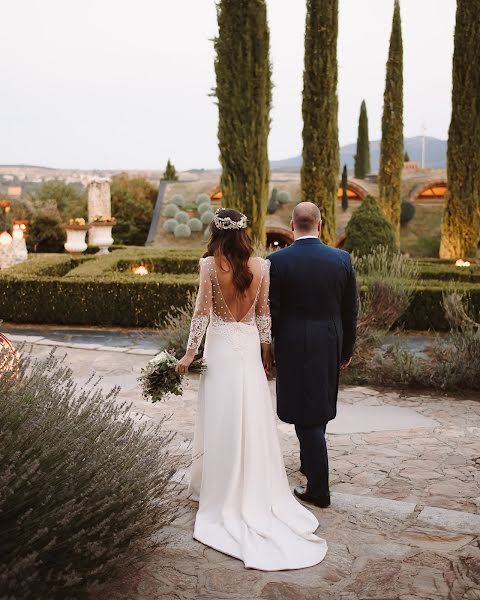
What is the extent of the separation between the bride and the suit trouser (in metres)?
0.21

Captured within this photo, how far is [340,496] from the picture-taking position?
4195mm

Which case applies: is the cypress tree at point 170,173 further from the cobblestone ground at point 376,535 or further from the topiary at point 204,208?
the cobblestone ground at point 376,535

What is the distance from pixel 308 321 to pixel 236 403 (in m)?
0.62

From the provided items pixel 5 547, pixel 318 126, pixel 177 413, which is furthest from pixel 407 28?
pixel 5 547

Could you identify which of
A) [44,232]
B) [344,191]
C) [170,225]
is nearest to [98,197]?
[44,232]

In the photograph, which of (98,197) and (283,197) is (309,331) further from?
(283,197)

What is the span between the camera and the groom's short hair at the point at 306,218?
3.99 metres

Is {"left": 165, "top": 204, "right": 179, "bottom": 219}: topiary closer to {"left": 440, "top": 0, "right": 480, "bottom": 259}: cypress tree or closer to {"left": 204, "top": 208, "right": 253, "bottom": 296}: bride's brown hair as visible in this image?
{"left": 440, "top": 0, "right": 480, "bottom": 259}: cypress tree

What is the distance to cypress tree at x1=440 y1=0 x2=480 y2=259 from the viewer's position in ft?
61.2

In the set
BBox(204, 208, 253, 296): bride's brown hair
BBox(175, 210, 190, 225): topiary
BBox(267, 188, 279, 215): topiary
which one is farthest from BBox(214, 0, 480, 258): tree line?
BBox(204, 208, 253, 296): bride's brown hair

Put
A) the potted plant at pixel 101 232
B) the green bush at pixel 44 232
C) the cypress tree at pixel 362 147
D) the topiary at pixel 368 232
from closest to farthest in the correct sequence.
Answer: the topiary at pixel 368 232 → the potted plant at pixel 101 232 → the green bush at pixel 44 232 → the cypress tree at pixel 362 147

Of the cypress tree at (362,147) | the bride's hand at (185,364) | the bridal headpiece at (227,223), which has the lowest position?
the bride's hand at (185,364)

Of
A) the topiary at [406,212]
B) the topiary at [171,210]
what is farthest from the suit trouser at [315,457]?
the topiary at [406,212]

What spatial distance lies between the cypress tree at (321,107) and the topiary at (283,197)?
1277 centimetres
